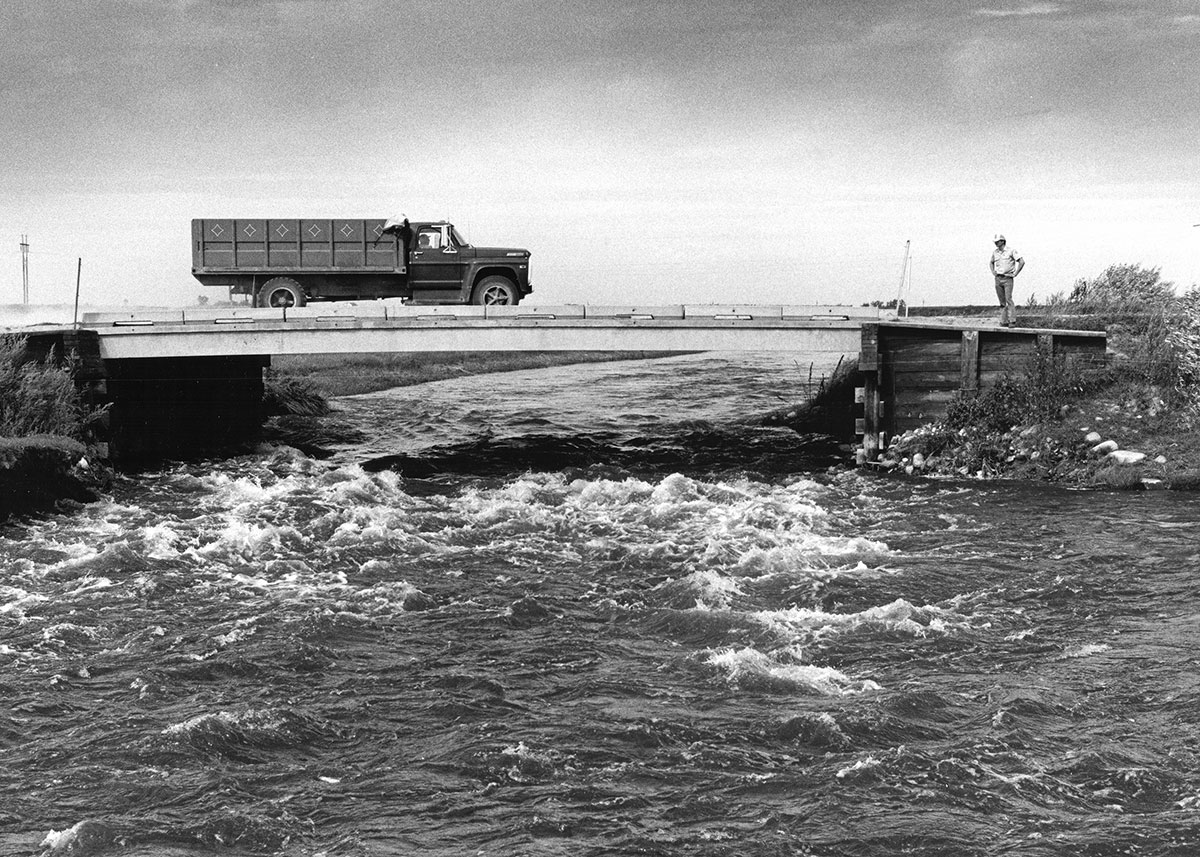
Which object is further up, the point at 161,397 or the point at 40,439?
the point at 161,397

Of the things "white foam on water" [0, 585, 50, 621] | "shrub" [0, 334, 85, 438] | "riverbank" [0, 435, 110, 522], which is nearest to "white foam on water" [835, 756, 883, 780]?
"white foam on water" [0, 585, 50, 621]

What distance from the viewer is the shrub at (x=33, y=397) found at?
2477 cm

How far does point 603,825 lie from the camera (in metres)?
10.2

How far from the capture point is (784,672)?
44.3 feet

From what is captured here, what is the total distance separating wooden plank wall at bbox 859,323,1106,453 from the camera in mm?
26172

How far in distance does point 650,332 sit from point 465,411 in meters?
11.8

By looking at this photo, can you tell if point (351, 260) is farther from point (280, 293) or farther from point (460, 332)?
point (460, 332)

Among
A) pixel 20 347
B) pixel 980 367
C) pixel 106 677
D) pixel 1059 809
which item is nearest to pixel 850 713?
pixel 1059 809

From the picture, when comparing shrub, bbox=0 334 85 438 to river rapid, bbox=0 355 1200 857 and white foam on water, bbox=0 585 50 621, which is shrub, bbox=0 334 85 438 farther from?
white foam on water, bbox=0 585 50 621

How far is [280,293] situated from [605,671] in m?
20.8

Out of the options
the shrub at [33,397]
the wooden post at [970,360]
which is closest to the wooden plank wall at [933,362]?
the wooden post at [970,360]

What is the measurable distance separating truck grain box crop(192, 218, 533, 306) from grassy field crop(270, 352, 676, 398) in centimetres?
1005

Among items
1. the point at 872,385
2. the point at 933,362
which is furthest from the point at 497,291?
the point at 933,362

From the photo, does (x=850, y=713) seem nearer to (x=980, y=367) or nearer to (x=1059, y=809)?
(x=1059, y=809)
